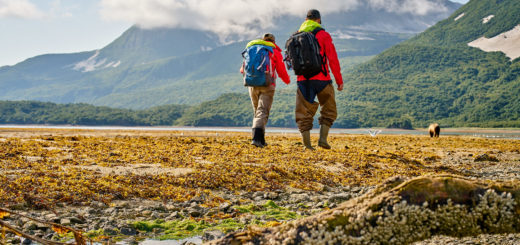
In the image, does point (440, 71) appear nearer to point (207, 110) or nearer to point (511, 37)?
point (511, 37)

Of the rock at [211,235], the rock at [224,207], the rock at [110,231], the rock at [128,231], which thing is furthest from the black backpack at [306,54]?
the rock at [110,231]

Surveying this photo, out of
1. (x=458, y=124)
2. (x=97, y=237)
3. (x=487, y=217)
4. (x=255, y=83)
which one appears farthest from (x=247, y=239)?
(x=458, y=124)

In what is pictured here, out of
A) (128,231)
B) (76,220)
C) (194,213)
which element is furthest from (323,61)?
(76,220)

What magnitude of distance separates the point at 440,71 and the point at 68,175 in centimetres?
18379

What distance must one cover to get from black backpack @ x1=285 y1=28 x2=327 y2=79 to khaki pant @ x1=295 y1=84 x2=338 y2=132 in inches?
20.0

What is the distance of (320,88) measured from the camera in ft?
29.1

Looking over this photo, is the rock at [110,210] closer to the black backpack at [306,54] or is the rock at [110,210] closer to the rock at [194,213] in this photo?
the rock at [194,213]

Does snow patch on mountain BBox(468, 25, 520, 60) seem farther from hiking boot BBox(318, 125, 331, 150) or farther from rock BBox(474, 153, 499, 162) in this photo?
hiking boot BBox(318, 125, 331, 150)

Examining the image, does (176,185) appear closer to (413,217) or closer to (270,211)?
(270,211)

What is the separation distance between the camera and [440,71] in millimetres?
172375

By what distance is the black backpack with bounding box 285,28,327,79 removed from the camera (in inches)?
332

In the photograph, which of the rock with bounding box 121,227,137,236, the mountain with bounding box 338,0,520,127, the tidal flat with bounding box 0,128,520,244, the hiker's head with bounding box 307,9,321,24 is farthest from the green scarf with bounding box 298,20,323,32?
the mountain with bounding box 338,0,520,127

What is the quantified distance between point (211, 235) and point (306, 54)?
17.5 ft

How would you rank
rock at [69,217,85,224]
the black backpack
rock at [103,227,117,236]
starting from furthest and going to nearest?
the black backpack < rock at [69,217,85,224] < rock at [103,227,117,236]
